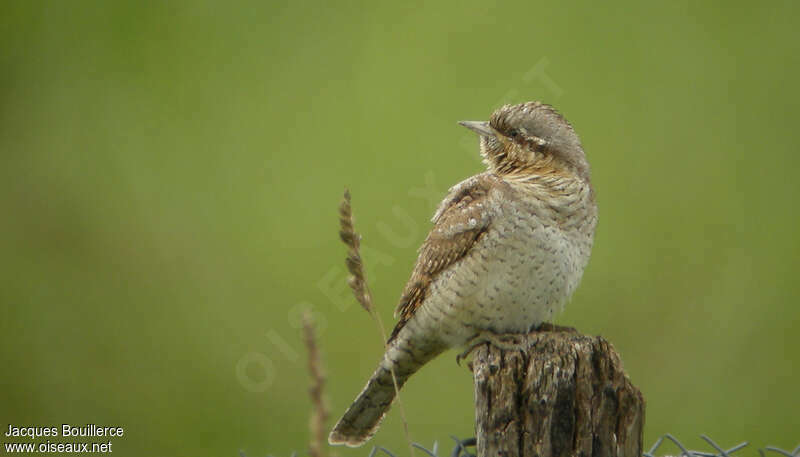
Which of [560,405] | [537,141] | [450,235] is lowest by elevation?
[560,405]

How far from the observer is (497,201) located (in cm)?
361

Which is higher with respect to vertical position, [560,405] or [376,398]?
[560,405]

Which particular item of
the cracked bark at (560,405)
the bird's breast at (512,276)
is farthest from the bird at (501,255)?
the cracked bark at (560,405)

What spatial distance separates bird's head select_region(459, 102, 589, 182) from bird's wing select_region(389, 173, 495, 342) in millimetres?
205

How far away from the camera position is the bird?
11.7ft

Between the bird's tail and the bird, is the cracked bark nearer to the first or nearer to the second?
the bird

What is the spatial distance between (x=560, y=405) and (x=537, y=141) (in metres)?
1.52

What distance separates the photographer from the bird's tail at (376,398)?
375cm

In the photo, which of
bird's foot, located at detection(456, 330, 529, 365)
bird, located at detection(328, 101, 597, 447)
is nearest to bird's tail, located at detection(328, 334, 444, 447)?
bird, located at detection(328, 101, 597, 447)

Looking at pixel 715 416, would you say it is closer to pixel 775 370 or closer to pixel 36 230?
pixel 775 370

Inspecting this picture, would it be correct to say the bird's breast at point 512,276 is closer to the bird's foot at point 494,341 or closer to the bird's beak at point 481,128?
the bird's foot at point 494,341

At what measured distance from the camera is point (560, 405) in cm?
268

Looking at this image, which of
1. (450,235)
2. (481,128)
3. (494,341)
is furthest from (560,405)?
(481,128)

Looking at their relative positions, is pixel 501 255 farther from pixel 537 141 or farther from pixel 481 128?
pixel 481 128
